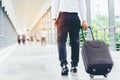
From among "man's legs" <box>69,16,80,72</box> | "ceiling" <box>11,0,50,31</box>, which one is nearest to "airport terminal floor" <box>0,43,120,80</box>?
"man's legs" <box>69,16,80,72</box>

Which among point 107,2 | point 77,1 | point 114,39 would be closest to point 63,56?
point 77,1

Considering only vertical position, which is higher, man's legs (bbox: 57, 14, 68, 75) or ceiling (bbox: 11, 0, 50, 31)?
ceiling (bbox: 11, 0, 50, 31)

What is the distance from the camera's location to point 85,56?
3.19 metres

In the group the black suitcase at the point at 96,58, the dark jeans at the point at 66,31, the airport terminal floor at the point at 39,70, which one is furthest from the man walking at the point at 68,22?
the black suitcase at the point at 96,58

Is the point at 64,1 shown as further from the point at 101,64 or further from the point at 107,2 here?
the point at 107,2

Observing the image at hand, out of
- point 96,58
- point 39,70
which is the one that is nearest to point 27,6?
point 39,70

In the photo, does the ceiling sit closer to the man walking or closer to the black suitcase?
the man walking

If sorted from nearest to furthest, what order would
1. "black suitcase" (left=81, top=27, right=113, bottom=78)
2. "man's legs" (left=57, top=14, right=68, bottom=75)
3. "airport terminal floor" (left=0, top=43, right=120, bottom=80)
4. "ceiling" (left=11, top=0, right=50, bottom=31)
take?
"black suitcase" (left=81, top=27, right=113, bottom=78) → "airport terminal floor" (left=0, top=43, right=120, bottom=80) → "man's legs" (left=57, top=14, right=68, bottom=75) → "ceiling" (left=11, top=0, right=50, bottom=31)

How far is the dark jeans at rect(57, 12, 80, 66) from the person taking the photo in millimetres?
3629

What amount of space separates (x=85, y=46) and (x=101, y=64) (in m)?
0.28

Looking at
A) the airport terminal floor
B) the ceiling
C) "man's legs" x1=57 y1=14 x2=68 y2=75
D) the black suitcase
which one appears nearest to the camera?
the black suitcase

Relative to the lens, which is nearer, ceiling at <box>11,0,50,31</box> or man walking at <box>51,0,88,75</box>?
man walking at <box>51,0,88,75</box>

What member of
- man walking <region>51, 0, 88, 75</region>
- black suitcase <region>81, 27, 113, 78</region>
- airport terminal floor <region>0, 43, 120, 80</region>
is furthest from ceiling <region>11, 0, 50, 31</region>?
black suitcase <region>81, 27, 113, 78</region>

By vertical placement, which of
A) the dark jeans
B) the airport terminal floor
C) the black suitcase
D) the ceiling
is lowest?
the airport terminal floor
